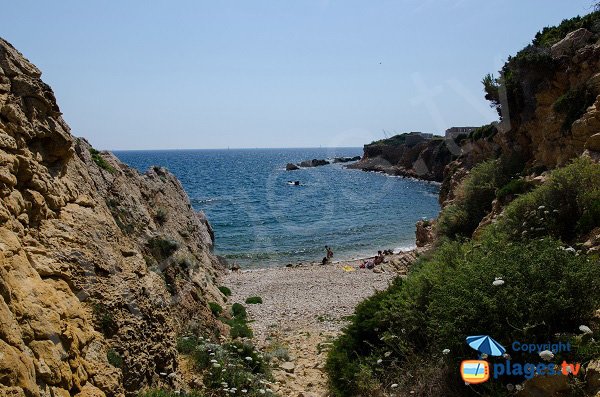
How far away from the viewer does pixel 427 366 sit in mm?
7559

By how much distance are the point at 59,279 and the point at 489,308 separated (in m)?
6.53

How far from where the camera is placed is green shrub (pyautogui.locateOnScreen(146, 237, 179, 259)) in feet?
44.8

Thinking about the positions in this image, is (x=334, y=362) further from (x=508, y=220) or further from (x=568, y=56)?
(x=568, y=56)

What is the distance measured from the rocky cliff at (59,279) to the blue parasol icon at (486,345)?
5180mm

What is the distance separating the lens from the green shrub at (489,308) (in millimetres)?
6285

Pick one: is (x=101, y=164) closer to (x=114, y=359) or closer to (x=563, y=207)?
(x=114, y=359)

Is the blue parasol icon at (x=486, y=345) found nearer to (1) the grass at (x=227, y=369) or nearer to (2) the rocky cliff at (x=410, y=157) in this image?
(1) the grass at (x=227, y=369)

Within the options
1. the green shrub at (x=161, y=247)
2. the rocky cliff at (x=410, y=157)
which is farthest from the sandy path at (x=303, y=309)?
the rocky cliff at (x=410, y=157)

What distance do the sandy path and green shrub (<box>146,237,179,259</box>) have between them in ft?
14.1

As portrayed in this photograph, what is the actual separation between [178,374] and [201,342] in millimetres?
2481

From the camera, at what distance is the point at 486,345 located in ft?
20.2

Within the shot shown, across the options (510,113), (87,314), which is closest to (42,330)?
(87,314)

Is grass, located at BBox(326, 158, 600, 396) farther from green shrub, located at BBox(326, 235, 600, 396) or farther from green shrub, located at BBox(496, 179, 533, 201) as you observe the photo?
green shrub, located at BBox(496, 179, 533, 201)

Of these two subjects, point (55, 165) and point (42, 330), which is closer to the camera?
point (42, 330)
